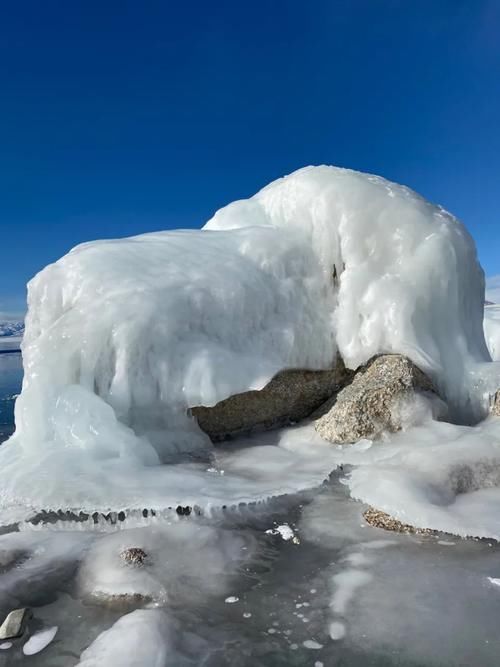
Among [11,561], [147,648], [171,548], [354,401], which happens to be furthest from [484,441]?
[11,561]

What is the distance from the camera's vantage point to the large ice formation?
4727 mm

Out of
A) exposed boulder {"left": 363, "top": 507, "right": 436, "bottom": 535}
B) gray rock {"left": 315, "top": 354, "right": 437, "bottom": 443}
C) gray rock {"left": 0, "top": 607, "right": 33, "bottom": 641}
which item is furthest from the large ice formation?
gray rock {"left": 0, "top": 607, "right": 33, "bottom": 641}

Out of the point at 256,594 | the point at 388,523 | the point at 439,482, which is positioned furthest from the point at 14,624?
the point at 439,482

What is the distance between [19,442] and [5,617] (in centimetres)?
319

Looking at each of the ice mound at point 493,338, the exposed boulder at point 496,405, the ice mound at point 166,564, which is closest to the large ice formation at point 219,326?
the exposed boulder at point 496,405

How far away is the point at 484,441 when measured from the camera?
462 centimetres

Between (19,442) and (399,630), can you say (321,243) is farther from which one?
(399,630)

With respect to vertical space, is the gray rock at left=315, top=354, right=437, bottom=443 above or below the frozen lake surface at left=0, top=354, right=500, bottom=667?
above

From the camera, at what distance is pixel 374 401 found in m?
5.77

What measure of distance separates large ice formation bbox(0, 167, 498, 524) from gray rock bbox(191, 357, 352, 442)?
7.6 inches

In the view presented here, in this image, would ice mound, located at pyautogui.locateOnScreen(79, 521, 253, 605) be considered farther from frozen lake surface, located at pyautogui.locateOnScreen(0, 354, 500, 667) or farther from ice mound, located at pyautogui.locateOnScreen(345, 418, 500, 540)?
ice mound, located at pyautogui.locateOnScreen(345, 418, 500, 540)

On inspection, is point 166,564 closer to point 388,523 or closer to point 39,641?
point 39,641

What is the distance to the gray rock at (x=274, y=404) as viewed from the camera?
6.07 meters

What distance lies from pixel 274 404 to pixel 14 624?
4.18 meters
